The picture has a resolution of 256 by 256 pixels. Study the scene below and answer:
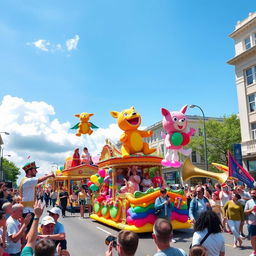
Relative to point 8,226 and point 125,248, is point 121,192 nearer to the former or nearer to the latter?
point 8,226

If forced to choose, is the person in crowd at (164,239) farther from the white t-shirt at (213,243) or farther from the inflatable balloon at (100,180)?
Result: the inflatable balloon at (100,180)

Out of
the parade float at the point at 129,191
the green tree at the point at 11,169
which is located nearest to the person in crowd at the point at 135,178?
the parade float at the point at 129,191

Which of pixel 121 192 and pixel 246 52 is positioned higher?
pixel 246 52

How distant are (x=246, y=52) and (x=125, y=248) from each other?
96.9ft

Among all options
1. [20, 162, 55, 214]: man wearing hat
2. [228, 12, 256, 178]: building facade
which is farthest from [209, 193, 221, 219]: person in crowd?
[228, 12, 256, 178]: building facade

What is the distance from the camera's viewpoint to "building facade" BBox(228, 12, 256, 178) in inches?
1104

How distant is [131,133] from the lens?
11.2 metres

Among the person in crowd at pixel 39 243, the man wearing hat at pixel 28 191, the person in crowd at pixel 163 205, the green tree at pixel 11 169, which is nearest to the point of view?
the person in crowd at pixel 39 243

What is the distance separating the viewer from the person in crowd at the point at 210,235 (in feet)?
11.4

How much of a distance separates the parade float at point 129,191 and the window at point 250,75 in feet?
67.8

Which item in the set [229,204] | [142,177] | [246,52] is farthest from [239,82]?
[229,204]

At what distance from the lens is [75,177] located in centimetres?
1912

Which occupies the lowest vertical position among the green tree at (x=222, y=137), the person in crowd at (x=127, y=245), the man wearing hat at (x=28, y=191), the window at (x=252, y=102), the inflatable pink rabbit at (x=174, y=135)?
the person in crowd at (x=127, y=245)

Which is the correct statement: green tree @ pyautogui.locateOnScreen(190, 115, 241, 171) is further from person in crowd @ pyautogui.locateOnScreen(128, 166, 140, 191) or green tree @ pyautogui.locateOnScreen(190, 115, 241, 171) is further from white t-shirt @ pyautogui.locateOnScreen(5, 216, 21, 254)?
white t-shirt @ pyautogui.locateOnScreen(5, 216, 21, 254)
